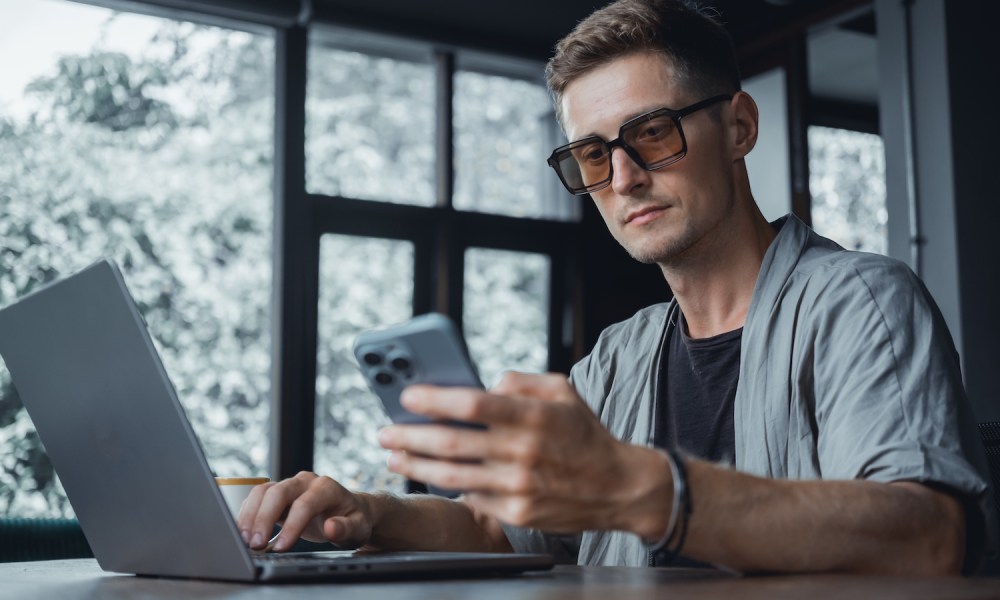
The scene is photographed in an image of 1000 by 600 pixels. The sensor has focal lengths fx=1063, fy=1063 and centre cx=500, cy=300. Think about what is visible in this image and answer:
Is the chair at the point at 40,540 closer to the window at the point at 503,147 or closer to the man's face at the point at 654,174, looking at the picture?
the man's face at the point at 654,174

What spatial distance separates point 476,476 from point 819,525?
1.04ft

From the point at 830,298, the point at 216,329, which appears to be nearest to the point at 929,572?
the point at 830,298

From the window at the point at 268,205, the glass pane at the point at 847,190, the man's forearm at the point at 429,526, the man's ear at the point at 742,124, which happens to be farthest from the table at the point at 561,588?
the glass pane at the point at 847,190

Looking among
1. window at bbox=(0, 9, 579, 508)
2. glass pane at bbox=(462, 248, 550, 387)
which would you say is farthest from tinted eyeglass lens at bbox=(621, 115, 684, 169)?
glass pane at bbox=(462, 248, 550, 387)

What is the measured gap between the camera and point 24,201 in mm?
4184

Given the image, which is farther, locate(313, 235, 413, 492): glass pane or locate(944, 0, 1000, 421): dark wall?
locate(313, 235, 413, 492): glass pane

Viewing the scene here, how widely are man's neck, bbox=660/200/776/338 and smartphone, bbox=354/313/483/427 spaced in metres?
0.77

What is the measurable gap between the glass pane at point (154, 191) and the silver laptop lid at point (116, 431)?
3.38 m

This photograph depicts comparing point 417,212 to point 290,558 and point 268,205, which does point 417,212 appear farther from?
point 290,558

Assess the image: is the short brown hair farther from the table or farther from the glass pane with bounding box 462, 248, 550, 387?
the glass pane with bounding box 462, 248, 550, 387

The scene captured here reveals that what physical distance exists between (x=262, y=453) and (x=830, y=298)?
12.1ft

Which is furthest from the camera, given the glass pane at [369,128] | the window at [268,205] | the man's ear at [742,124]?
the glass pane at [369,128]

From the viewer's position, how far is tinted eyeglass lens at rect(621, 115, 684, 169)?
4.57ft

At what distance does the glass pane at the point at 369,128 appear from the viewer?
15.7ft
